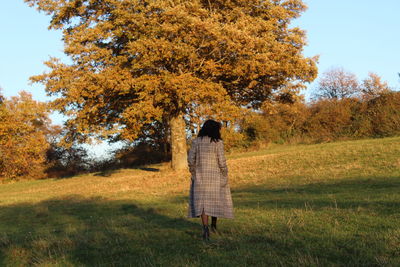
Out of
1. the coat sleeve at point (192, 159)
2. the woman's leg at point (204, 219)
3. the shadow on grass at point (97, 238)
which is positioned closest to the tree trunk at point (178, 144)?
the shadow on grass at point (97, 238)

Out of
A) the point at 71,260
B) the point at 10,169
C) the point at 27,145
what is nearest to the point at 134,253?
the point at 71,260

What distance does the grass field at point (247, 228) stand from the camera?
19.2ft

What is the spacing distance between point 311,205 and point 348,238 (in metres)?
3.95

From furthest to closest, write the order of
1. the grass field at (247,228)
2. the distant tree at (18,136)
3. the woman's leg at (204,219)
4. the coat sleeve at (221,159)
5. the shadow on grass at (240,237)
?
the distant tree at (18,136) < the coat sleeve at (221,159) < the woman's leg at (204,219) < the grass field at (247,228) < the shadow on grass at (240,237)

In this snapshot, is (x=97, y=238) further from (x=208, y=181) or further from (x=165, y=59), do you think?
(x=165, y=59)

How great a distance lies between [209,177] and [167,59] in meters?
14.0

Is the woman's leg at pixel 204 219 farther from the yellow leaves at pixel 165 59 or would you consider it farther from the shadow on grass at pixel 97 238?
the yellow leaves at pixel 165 59

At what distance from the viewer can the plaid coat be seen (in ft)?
25.0

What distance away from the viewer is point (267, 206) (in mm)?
10945

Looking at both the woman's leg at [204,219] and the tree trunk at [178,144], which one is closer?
the woman's leg at [204,219]

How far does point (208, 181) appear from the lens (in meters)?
7.68

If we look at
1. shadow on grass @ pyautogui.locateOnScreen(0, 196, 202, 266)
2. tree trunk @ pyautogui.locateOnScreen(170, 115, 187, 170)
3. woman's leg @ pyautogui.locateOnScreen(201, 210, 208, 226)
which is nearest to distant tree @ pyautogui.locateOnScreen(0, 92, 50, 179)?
tree trunk @ pyautogui.locateOnScreen(170, 115, 187, 170)

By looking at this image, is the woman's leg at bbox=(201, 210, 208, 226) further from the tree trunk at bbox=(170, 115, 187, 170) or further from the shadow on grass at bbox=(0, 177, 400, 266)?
the tree trunk at bbox=(170, 115, 187, 170)

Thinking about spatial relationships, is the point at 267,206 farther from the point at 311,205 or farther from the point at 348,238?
the point at 348,238
